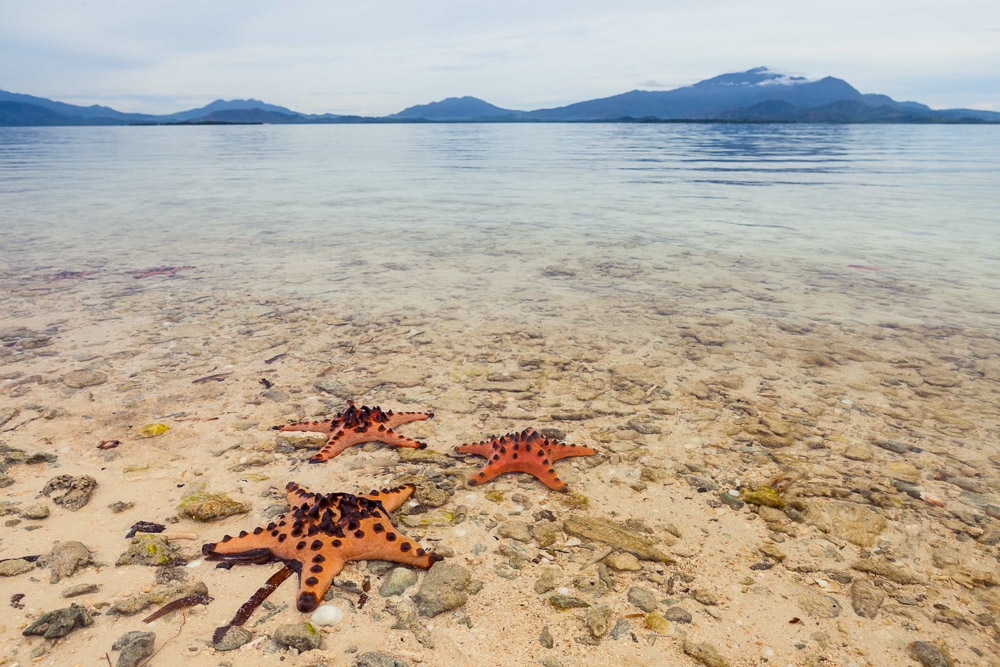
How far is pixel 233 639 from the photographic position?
3.36 metres

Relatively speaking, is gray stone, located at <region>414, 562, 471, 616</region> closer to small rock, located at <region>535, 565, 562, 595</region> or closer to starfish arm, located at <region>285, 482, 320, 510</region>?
small rock, located at <region>535, 565, 562, 595</region>

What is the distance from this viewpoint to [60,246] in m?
14.9

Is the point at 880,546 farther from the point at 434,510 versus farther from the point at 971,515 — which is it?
the point at 434,510

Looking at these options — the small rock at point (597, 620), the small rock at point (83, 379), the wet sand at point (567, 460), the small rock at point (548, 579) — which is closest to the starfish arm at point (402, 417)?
the wet sand at point (567, 460)

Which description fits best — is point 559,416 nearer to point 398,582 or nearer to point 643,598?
point 643,598

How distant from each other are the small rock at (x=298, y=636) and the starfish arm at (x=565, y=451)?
244cm

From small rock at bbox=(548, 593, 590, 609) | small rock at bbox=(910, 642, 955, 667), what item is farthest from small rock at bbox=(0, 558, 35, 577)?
small rock at bbox=(910, 642, 955, 667)

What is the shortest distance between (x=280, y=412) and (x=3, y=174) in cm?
4233

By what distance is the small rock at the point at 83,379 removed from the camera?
22.3 feet

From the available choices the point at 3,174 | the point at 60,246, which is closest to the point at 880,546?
the point at 60,246

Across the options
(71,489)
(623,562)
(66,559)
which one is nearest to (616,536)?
(623,562)

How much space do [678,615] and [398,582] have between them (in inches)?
72.9

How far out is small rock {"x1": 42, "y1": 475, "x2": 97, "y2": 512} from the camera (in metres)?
4.60

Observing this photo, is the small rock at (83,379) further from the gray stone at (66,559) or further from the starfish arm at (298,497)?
the starfish arm at (298,497)
